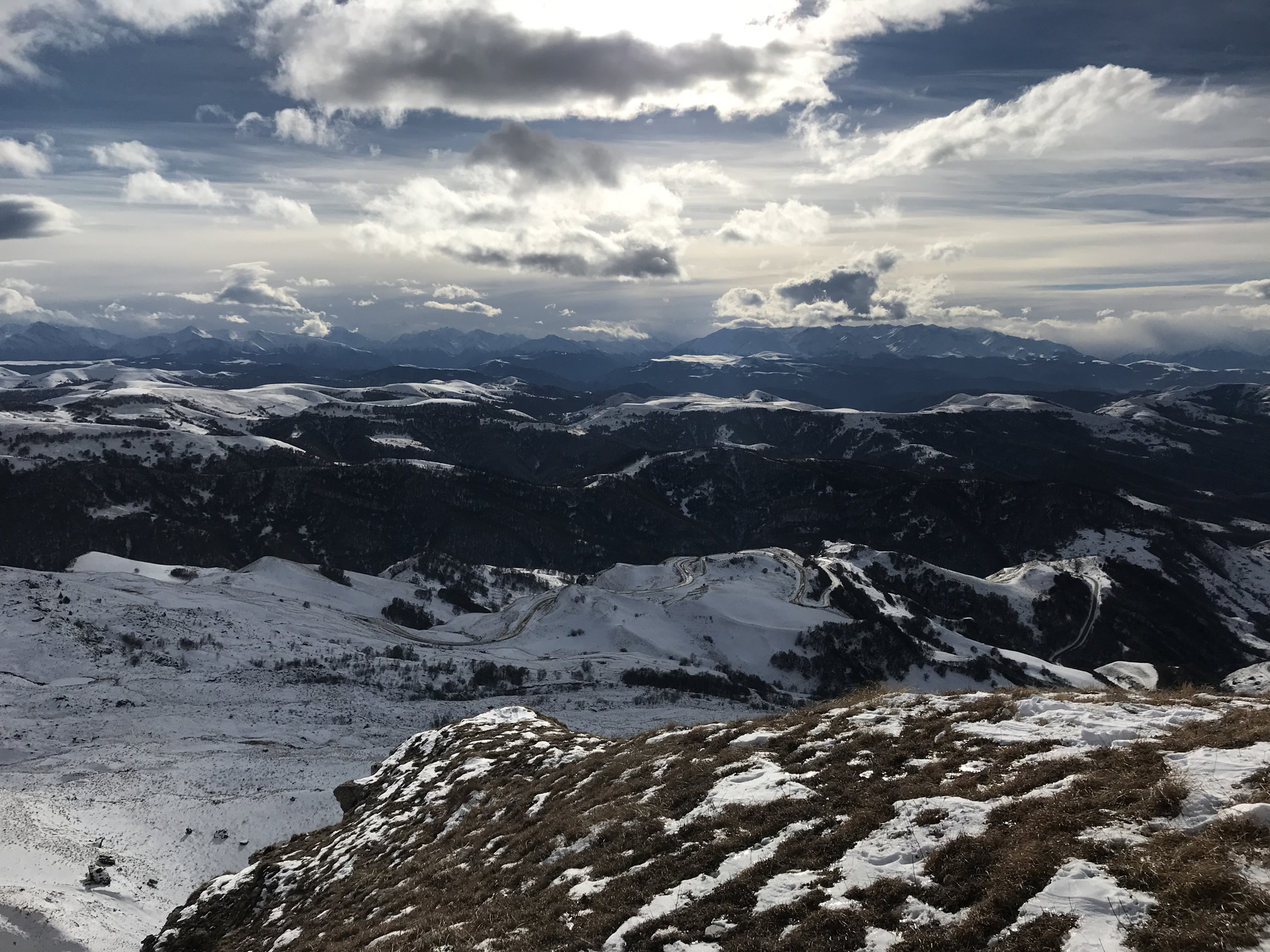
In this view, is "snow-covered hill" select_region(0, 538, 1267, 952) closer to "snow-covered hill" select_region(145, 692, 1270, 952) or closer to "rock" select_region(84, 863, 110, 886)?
"rock" select_region(84, 863, 110, 886)

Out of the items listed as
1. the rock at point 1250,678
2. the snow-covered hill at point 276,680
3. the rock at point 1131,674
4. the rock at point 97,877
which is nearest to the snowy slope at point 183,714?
the snow-covered hill at point 276,680

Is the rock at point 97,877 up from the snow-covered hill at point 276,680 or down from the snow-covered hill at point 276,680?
up

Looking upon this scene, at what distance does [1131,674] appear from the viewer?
552 feet

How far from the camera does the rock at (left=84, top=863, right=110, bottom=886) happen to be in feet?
163

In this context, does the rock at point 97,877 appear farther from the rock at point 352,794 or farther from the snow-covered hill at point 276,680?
the rock at point 352,794

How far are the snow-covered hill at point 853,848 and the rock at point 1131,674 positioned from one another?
18171 cm

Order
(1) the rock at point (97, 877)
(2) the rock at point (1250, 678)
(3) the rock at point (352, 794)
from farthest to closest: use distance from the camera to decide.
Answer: (2) the rock at point (1250, 678)
(1) the rock at point (97, 877)
(3) the rock at point (352, 794)

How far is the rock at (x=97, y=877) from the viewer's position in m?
49.7

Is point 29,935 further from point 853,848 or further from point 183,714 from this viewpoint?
point 183,714

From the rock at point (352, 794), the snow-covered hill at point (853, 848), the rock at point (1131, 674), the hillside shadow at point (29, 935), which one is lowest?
the rock at point (1131, 674)

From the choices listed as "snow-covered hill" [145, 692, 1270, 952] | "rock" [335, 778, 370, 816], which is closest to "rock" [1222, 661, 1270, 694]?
"snow-covered hill" [145, 692, 1270, 952]

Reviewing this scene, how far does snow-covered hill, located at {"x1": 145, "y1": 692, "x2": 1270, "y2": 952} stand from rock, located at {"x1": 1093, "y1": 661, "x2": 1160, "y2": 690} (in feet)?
596

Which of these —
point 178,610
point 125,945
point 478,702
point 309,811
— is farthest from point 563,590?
point 125,945

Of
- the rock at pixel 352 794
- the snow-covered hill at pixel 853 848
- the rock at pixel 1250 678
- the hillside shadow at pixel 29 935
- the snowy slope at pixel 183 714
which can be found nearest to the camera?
the snow-covered hill at pixel 853 848
